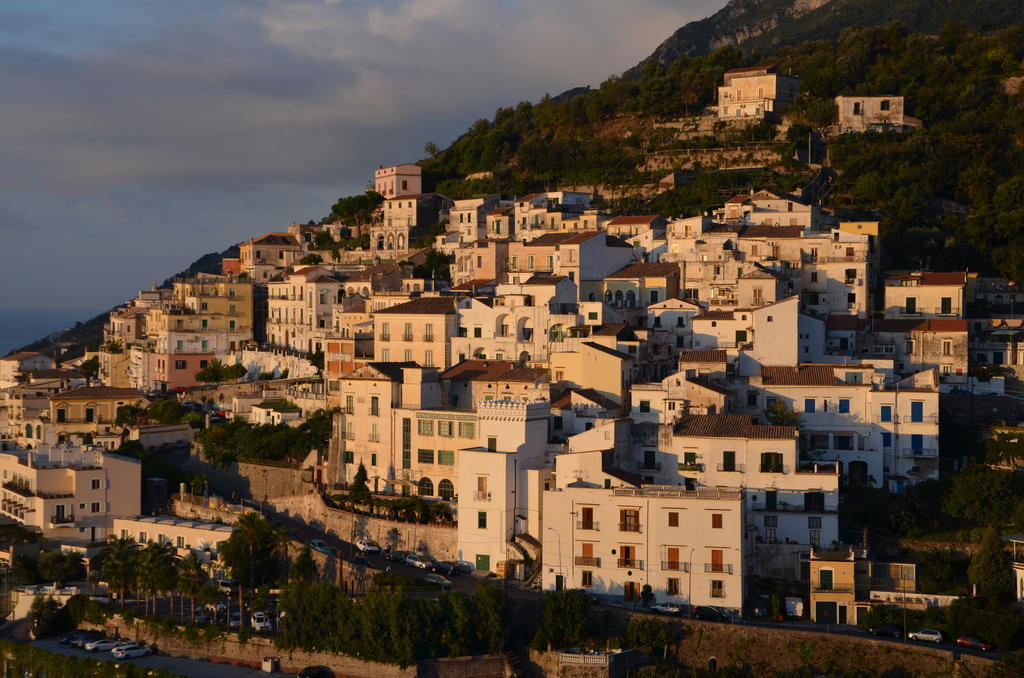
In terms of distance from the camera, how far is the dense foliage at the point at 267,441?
50.1 metres

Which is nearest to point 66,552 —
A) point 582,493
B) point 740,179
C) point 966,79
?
point 582,493

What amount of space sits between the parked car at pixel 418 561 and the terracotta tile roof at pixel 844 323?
673 inches

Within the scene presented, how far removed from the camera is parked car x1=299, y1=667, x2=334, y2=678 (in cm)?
3672

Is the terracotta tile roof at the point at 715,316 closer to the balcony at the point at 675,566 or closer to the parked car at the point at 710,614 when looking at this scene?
the balcony at the point at 675,566

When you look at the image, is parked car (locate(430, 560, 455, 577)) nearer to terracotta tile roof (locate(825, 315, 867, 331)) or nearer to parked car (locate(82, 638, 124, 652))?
parked car (locate(82, 638, 124, 652))

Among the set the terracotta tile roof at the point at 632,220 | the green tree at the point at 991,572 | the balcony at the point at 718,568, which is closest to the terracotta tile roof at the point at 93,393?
the terracotta tile roof at the point at 632,220

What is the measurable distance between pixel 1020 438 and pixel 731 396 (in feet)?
29.2

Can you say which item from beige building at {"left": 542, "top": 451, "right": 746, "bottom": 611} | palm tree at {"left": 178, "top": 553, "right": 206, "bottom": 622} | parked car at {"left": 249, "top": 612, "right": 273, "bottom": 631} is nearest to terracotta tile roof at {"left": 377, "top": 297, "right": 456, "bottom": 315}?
palm tree at {"left": 178, "top": 553, "right": 206, "bottom": 622}

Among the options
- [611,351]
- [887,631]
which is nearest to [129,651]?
[611,351]

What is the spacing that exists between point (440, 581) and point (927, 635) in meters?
13.3

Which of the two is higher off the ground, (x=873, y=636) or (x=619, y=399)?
(x=619, y=399)

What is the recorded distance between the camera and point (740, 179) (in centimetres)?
6962

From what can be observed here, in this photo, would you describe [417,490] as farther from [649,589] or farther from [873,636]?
[873,636]

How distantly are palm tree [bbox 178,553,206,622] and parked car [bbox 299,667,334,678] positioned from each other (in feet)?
16.2
